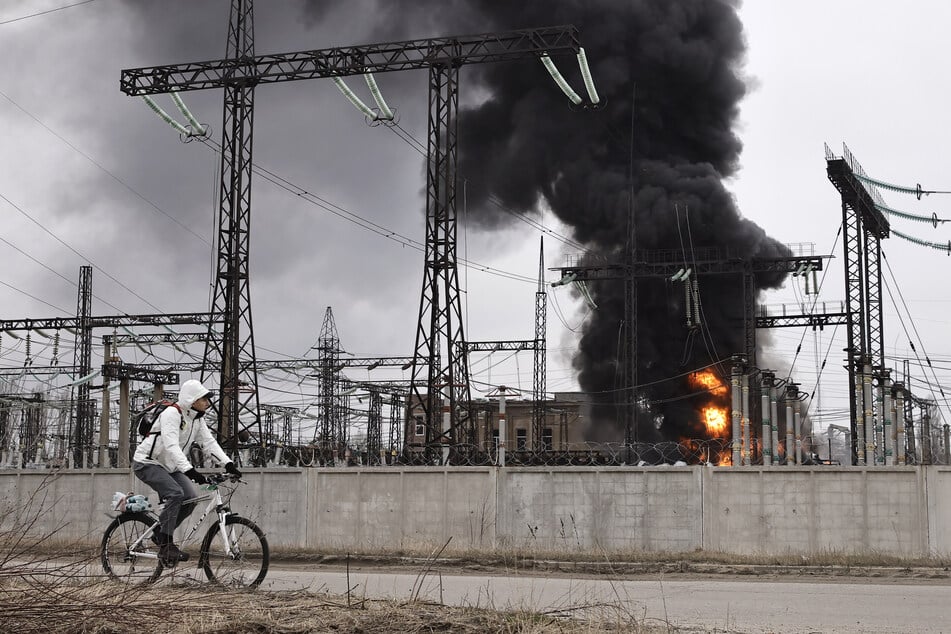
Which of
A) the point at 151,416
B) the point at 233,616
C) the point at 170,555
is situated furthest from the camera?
the point at 151,416

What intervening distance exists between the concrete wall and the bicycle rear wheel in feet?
29.7

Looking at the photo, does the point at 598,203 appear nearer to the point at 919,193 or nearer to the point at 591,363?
the point at 591,363

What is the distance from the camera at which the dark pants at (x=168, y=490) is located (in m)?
9.42

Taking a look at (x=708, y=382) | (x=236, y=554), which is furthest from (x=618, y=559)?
(x=708, y=382)

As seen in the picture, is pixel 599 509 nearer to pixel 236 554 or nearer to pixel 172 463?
pixel 236 554

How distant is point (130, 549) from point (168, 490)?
0.64 m

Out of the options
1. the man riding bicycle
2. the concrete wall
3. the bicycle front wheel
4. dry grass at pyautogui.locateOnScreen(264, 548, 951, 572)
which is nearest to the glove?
the man riding bicycle

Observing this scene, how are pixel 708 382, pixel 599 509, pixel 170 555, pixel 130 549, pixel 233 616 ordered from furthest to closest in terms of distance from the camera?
1. pixel 708 382
2. pixel 599 509
3. pixel 130 549
4. pixel 170 555
5. pixel 233 616

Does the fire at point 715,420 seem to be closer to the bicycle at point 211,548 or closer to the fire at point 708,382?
the fire at point 708,382

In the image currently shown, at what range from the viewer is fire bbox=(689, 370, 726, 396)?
55.0m

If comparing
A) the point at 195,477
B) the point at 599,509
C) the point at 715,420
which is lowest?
the point at 599,509

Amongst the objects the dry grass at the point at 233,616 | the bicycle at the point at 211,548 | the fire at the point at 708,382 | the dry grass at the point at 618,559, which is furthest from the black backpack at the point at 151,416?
the fire at the point at 708,382

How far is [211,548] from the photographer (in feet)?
30.8

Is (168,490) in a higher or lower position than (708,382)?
lower
